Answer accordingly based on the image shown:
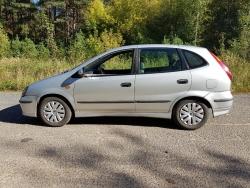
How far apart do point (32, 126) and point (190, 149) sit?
3.23m

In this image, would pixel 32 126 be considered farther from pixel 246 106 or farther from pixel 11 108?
pixel 246 106

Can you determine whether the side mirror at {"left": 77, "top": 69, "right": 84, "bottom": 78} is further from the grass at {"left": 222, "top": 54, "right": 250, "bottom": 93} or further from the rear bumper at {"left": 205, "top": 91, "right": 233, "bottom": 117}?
the grass at {"left": 222, "top": 54, "right": 250, "bottom": 93}

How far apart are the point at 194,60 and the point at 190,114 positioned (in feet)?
3.43

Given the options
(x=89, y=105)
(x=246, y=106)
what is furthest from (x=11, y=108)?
(x=246, y=106)

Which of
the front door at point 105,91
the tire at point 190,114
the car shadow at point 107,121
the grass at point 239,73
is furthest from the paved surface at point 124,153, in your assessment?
the grass at point 239,73

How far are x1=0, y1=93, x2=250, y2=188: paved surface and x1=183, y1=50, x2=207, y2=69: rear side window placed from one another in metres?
1.27

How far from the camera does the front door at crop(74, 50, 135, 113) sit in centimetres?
493

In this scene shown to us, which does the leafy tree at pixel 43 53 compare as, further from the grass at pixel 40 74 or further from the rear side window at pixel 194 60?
the rear side window at pixel 194 60

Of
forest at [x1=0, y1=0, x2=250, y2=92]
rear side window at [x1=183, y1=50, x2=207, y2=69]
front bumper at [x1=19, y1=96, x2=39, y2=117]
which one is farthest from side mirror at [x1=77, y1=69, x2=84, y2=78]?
forest at [x1=0, y1=0, x2=250, y2=92]

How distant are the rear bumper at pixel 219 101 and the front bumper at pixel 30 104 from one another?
3396 mm

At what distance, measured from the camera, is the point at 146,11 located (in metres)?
41.5

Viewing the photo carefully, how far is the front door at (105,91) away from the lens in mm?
4934

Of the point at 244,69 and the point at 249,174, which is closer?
the point at 249,174

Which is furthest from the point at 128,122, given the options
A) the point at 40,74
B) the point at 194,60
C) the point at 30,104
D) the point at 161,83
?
the point at 40,74
